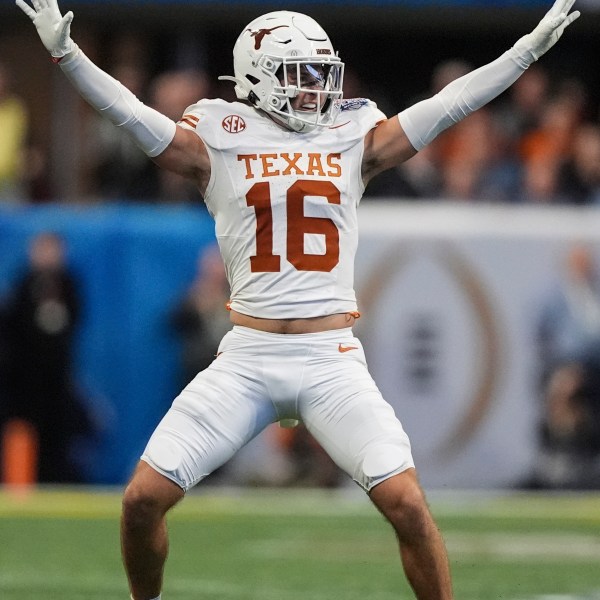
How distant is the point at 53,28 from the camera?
5.16 metres

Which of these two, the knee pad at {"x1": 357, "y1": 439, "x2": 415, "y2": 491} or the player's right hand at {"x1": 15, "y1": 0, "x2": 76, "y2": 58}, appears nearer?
the knee pad at {"x1": 357, "y1": 439, "x2": 415, "y2": 491}

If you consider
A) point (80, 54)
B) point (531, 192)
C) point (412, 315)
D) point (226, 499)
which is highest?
point (80, 54)

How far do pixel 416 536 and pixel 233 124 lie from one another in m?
1.47

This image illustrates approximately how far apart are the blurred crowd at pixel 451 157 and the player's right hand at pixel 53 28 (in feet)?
18.0

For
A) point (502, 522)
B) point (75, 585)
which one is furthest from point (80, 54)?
point (502, 522)

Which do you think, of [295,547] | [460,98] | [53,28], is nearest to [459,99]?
[460,98]

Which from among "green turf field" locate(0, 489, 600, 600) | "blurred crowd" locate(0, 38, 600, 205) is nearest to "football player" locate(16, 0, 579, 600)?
"green turf field" locate(0, 489, 600, 600)

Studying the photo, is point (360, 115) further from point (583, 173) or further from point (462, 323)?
point (583, 173)

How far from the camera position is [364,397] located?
510 centimetres

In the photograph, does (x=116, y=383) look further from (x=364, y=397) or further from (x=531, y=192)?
(x=364, y=397)

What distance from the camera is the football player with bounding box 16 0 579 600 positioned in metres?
5.08

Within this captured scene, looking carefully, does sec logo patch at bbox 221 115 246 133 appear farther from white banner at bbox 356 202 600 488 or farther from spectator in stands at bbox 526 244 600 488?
spectator in stands at bbox 526 244 600 488

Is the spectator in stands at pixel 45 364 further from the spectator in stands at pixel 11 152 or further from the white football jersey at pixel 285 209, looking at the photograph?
the white football jersey at pixel 285 209

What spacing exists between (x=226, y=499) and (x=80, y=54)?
195 inches
